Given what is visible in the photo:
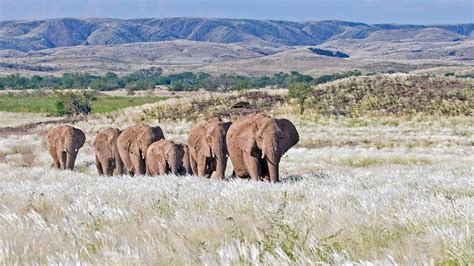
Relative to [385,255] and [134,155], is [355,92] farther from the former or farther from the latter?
[385,255]

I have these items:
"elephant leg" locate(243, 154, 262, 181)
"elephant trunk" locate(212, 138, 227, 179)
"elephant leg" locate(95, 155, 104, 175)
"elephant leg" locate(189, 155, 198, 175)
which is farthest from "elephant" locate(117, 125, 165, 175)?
"elephant leg" locate(243, 154, 262, 181)

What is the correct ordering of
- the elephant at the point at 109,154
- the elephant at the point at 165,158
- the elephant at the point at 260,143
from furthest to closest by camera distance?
the elephant at the point at 109,154 → the elephant at the point at 165,158 → the elephant at the point at 260,143

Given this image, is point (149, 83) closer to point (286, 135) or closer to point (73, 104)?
point (73, 104)

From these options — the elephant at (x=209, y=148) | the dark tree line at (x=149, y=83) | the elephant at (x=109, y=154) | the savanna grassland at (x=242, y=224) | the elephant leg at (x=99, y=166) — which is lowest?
the dark tree line at (x=149, y=83)

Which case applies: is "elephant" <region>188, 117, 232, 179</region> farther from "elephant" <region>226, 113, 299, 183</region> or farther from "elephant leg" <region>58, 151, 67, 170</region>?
"elephant leg" <region>58, 151, 67, 170</region>

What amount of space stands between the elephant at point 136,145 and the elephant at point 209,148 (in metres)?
3.18

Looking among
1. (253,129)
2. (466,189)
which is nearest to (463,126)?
(253,129)

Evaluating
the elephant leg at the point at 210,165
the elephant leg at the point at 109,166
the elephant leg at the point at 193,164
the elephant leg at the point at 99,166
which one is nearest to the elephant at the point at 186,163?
the elephant leg at the point at 193,164

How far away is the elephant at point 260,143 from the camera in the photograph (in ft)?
50.1

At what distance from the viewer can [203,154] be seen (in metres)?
19.2

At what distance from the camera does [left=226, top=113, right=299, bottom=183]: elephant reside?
15.3 metres

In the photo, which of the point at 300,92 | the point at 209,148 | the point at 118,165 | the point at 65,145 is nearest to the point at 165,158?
the point at 209,148

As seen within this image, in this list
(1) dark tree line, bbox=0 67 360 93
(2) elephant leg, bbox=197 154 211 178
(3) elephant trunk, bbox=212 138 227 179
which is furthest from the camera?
(1) dark tree line, bbox=0 67 360 93

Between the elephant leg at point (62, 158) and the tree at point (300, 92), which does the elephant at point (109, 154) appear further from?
the tree at point (300, 92)
